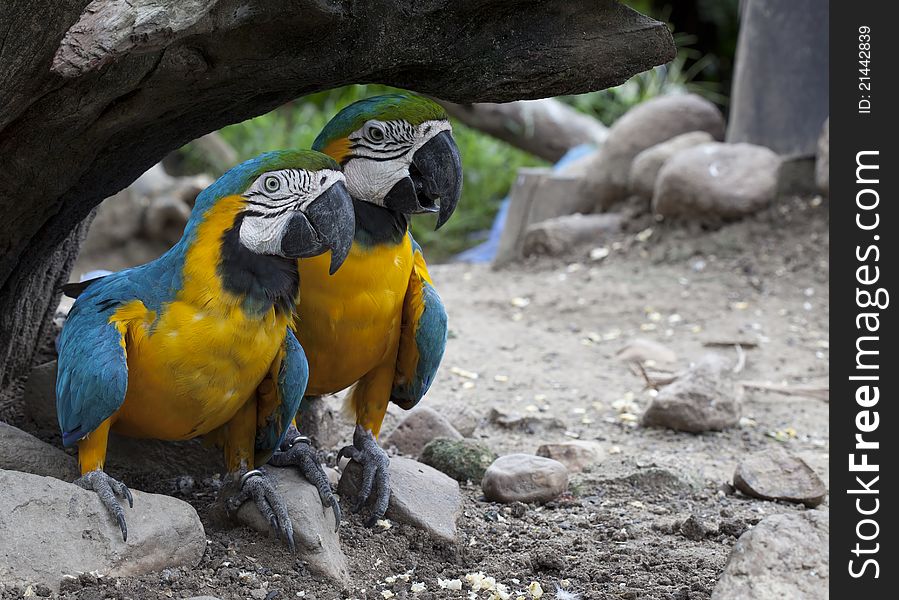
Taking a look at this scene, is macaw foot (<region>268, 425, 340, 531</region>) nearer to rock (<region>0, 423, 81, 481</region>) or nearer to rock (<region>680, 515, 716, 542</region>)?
rock (<region>0, 423, 81, 481</region>)

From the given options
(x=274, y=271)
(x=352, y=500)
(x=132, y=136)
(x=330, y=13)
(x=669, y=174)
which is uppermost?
(x=330, y=13)

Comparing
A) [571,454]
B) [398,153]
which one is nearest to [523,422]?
[571,454]

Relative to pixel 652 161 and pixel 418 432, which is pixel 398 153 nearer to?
pixel 418 432

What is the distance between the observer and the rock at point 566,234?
6.46m

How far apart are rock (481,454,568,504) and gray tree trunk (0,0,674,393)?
1.12 m

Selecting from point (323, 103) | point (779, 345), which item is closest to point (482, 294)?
point (779, 345)

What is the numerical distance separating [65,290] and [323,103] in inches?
288

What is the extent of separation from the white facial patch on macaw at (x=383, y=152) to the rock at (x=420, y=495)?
74 cm

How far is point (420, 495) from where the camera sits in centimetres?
260

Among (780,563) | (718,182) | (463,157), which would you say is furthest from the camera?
(463,157)

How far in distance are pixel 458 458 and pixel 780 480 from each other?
99 centimetres
